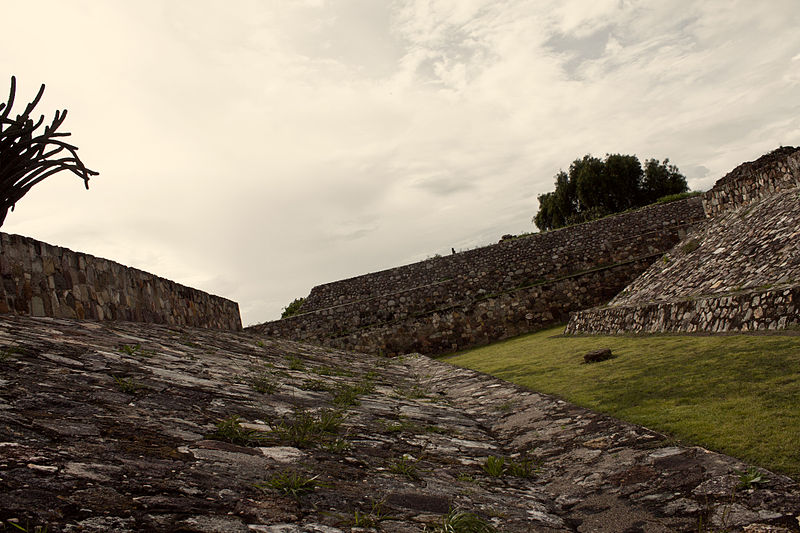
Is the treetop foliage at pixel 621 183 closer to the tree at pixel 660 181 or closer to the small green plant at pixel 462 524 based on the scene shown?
the tree at pixel 660 181

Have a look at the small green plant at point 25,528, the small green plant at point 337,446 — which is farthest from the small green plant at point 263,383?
the small green plant at point 25,528

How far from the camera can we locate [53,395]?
9.06 ft

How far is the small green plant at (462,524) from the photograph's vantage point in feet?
7.15

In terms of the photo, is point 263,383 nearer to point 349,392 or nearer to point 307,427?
point 349,392

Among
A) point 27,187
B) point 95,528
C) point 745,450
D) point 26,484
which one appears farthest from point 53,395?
point 27,187

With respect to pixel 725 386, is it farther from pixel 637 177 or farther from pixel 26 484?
pixel 637 177

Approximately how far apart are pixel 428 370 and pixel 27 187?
21.9 feet

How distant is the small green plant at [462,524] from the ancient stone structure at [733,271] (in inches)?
216

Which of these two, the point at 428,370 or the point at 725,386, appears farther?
the point at 428,370

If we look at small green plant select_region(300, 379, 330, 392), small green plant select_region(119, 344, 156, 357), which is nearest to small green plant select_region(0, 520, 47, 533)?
small green plant select_region(119, 344, 156, 357)

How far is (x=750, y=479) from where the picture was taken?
244 centimetres

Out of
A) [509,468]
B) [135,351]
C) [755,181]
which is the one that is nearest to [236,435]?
[509,468]

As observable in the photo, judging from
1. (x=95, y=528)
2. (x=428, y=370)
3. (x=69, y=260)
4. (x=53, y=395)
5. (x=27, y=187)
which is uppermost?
(x=27, y=187)

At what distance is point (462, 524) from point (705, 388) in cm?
306
